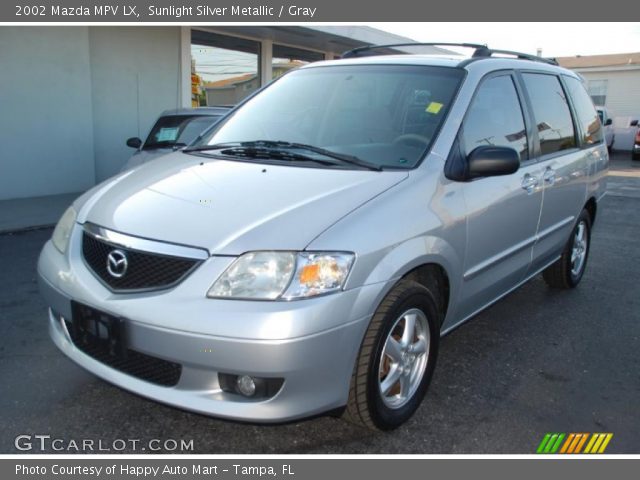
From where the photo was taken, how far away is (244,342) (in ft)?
7.50

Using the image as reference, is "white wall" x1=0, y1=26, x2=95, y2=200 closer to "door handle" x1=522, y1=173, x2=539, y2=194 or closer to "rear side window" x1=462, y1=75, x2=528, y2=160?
"rear side window" x1=462, y1=75, x2=528, y2=160

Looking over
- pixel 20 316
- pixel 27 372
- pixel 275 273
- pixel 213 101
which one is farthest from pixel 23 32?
pixel 275 273

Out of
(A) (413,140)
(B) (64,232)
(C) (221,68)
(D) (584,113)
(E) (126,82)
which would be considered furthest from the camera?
(C) (221,68)

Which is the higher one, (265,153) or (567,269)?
(265,153)

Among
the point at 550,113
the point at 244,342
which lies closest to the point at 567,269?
the point at 550,113

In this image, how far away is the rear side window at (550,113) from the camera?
13.6 feet

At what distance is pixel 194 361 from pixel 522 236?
2414mm

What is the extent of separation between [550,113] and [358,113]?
5.50ft

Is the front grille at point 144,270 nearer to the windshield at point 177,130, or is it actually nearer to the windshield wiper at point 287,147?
the windshield wiper at point 287,147

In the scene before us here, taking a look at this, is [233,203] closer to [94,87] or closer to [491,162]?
[491,162]

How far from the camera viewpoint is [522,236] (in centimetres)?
387

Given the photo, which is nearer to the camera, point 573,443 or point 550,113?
point 573,443

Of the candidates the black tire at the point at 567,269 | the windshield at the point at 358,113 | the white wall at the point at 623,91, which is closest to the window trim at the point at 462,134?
the windshield at the point at 358,113

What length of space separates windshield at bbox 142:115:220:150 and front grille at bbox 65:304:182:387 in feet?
16.0
